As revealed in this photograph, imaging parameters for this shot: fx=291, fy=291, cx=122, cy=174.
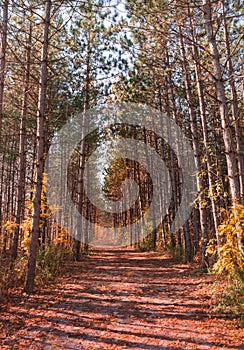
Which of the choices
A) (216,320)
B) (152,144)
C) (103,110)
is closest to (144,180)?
(152,144)

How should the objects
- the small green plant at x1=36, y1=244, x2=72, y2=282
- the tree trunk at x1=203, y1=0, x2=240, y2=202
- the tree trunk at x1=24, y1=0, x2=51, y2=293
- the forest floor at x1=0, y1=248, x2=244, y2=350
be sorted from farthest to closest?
the small green plant at x1=36, y1=244, x2=72, y2=282 → the tree trunk at x1=24, y1=0, x2=51, y2=293 → the tree trunk at x1=203, y1=0, x2=240, y2=202 → the forest floor at x1=0, y1=248, x2=244, y2=350

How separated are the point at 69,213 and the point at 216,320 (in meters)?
16.6

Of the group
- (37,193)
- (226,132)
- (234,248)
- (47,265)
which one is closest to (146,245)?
(47,265)

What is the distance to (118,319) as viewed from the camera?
197 inches

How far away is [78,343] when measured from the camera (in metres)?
4.01

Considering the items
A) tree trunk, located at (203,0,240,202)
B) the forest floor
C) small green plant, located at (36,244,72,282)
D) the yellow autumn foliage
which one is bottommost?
the forest floor

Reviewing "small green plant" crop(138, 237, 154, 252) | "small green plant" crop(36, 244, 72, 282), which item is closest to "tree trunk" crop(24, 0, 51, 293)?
"small green plant" crop(36, 244, 72, 282)

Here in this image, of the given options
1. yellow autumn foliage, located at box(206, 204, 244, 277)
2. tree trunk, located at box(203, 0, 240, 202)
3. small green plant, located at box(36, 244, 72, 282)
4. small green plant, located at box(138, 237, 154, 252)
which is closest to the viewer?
yellow autumn foliage, located at box(206, 204, 244, 277)

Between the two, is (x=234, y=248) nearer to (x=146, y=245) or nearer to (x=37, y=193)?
(x=37, y=193)

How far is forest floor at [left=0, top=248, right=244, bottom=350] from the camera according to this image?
4.00 m

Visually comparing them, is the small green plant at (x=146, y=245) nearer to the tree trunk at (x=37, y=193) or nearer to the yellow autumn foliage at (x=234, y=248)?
the tree trunk at (x=37, y=193)

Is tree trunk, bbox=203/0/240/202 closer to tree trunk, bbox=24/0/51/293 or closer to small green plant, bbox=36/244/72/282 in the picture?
tree trunk, bbox=24/0/51/293

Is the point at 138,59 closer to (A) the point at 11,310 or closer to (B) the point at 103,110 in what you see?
(B) the point at 103,110

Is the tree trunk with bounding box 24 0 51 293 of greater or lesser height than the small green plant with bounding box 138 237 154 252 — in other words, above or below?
above
